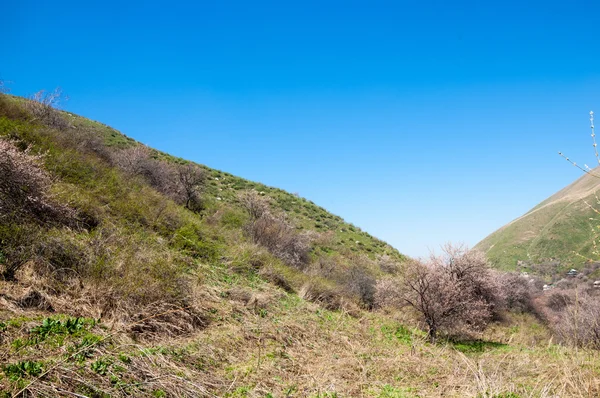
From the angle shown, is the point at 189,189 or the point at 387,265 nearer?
the point at 189,189

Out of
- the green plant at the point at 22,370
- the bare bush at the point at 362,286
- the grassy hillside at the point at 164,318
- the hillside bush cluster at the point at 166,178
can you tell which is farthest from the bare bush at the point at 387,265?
the green plant at the point at 22,370

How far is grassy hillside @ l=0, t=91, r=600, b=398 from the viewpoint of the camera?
4078 millimetres

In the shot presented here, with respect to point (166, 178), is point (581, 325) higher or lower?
lower

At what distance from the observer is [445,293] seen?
46.2 ft

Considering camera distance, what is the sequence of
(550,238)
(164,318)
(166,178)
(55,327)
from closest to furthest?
(55,327) → (164,318) → (166,178) → (550,238)

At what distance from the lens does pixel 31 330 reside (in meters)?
4.08

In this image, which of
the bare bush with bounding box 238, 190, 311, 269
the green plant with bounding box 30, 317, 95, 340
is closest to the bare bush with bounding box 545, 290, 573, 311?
the bare bush with bounding box 238, 190, 311, 269

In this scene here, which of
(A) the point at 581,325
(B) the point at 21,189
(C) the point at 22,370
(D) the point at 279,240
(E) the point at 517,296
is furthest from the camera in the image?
(E) the point at 517,296

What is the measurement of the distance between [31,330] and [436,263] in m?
15.6

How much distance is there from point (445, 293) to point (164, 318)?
11.8 meters

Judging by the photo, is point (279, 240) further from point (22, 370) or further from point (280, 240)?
point (22, 370)

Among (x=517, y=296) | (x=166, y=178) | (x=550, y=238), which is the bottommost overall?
(x=517, y=296)

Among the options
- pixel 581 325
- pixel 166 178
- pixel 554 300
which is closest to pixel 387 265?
pixel 581 325

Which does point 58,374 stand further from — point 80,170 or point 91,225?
point 80,170
